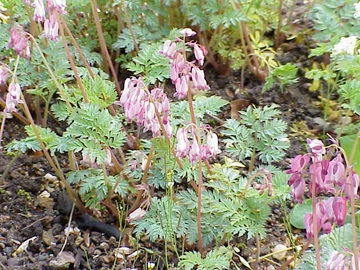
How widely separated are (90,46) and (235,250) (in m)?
1.26

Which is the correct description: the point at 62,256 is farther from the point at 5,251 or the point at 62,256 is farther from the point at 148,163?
the point at 148,163

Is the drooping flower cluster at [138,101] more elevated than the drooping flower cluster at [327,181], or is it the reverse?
the drooping flower cluster at [138,101]

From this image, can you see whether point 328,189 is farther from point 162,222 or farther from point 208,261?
point 162,222

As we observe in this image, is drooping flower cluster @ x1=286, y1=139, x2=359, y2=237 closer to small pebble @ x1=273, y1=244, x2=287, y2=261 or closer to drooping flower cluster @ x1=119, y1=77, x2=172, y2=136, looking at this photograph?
drooping flower cluster @ x1=119, y1=77, x2=172, y2=136

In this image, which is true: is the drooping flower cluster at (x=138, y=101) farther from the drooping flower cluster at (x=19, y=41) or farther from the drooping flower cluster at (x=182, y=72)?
the drooping flower cluster at (x=19, y=41)

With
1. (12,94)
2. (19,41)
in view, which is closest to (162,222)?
(12,94)

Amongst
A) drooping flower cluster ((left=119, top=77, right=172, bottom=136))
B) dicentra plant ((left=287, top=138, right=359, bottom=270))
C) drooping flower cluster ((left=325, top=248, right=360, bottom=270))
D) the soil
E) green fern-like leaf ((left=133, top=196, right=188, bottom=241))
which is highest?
drooping flower cluster ((left=119, top=77, right=172, bottom=136))

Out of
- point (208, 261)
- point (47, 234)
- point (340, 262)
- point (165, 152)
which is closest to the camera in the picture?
point (340, 262)

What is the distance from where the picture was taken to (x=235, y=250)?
2.56m

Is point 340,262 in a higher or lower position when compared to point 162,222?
higher

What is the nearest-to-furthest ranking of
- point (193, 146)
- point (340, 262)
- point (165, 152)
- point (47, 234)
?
point (340, 262), point (193, 146), point (165, 152), point (47, 234)

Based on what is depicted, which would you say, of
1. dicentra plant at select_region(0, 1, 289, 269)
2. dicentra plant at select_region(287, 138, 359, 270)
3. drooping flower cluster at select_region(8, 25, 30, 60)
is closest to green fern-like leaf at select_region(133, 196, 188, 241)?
dicentra plant at select_region(0, 1, 289, 269)

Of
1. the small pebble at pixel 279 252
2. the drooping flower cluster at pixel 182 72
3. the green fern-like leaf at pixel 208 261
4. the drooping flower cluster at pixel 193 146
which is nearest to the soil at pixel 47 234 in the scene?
the small pebble at pixel 279 252

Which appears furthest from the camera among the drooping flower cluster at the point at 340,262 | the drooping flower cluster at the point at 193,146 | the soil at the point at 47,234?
the soil at the point at 47,234
